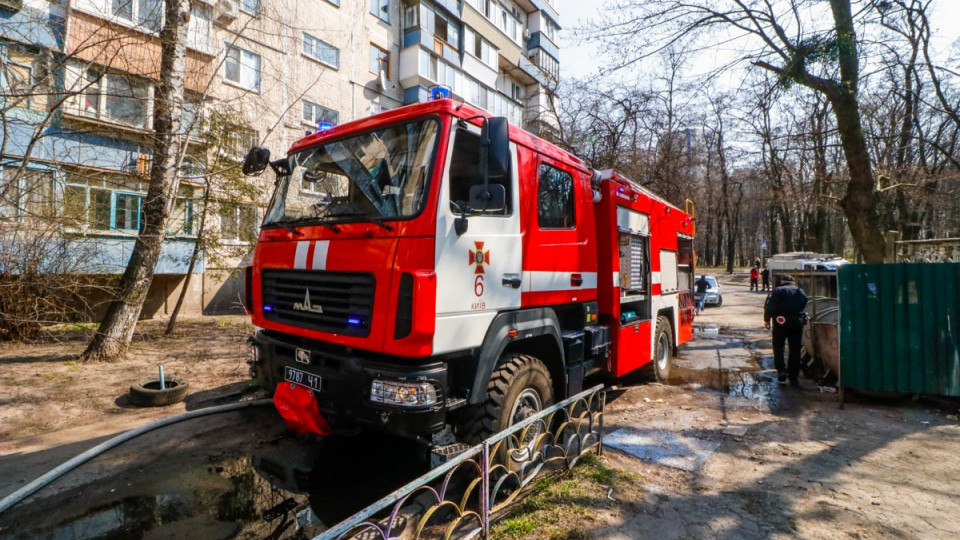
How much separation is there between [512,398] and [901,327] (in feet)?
17.5

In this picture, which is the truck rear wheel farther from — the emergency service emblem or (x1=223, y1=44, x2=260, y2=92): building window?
(x1=223, y1=44, x2=260, y2=92): building window

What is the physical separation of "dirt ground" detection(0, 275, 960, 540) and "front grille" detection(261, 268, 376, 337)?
1.34m

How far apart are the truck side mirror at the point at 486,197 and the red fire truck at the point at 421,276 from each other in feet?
0.05

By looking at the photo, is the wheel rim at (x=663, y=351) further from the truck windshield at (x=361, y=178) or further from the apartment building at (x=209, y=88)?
the apartment building at (x=209, y=88)

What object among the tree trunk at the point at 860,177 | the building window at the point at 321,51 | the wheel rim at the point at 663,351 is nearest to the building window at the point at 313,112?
the building window at the point at 321,51

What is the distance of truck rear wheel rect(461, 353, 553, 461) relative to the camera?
3.22m

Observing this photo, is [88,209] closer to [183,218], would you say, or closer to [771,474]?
[183,218]

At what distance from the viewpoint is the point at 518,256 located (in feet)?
11.9

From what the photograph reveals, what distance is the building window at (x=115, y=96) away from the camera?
5.74m

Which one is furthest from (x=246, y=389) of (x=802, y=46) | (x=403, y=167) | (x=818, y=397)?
(x=802, y=46)

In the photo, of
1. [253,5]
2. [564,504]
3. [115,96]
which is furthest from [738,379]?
[253,5]

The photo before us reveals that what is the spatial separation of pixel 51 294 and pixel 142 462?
5.79m

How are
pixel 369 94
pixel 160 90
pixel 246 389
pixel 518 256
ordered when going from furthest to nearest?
pixel 369 94 → pixel 160 90 → pixel 246 389 → pixel 518 256

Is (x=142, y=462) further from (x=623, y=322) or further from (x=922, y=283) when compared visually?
(x=922, y=283)
